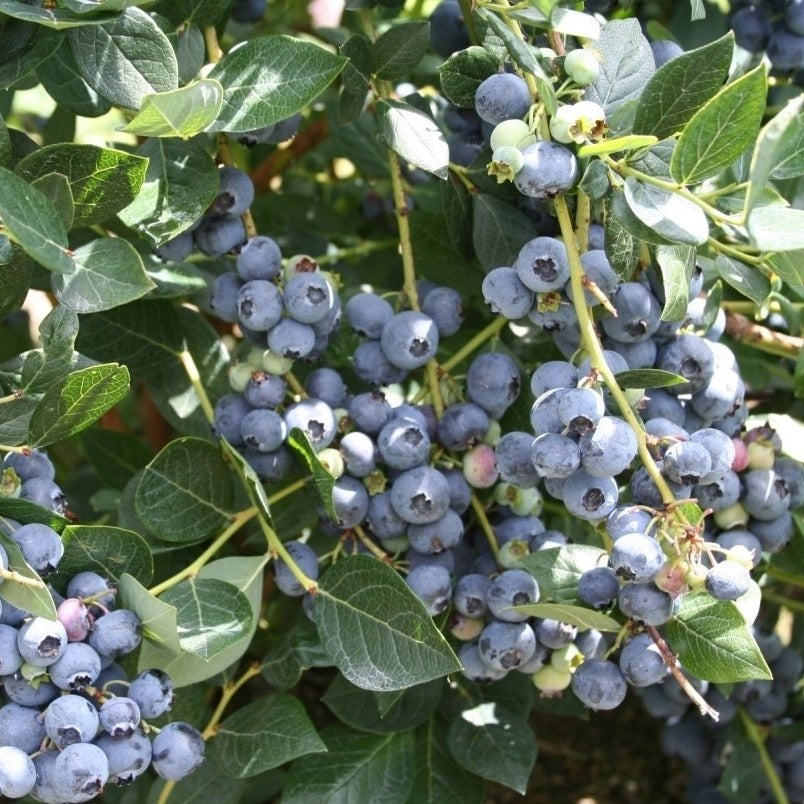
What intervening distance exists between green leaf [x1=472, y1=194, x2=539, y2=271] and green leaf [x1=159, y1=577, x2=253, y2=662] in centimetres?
44

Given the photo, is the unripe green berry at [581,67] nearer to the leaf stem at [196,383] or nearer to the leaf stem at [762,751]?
the leaf stem at [196,383]

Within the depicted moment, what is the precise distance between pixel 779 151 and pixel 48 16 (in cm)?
62

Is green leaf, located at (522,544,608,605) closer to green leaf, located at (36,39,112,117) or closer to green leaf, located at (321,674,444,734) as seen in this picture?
green leaf, located at (321,674,444,734)

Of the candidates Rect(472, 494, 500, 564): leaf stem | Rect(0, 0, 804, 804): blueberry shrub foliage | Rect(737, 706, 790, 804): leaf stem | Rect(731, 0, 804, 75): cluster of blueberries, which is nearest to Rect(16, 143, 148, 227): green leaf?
Rect(0, 0, 804, 804): blueberry shrub foliage

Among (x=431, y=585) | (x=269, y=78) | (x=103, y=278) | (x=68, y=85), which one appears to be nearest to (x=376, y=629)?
(x=431, y=585)

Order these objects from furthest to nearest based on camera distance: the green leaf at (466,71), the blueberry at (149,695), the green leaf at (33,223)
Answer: the green leaf at (466,71)
the blueberry at (149,695)
the green leaf at (33,223)

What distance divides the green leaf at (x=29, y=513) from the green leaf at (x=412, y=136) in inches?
18.2

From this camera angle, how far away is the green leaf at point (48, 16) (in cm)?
91

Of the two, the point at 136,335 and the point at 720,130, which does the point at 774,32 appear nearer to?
the point at 720,130

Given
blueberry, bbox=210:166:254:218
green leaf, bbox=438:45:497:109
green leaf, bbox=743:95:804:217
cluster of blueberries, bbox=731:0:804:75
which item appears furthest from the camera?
cluster of blueberries, bbox=731:0:804:75

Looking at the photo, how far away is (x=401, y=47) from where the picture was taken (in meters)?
1.21

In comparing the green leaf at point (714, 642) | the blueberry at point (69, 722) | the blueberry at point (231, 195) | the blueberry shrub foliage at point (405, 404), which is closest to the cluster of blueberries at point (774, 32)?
the blueberry shrub foliage at point (405, 404)

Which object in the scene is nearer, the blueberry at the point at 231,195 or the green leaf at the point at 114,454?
the blueberry at the point at 231,195

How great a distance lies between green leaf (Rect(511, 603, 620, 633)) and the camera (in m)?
0.98
